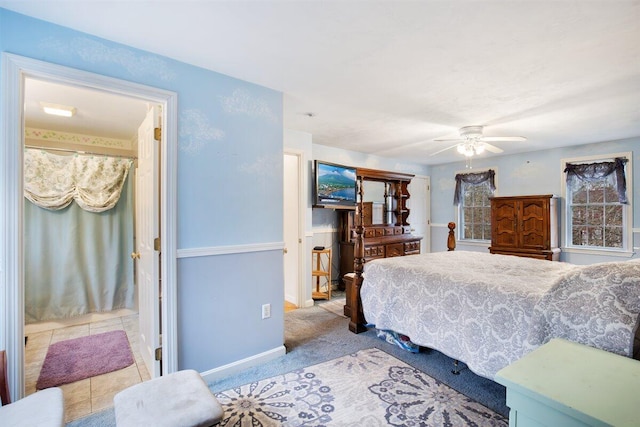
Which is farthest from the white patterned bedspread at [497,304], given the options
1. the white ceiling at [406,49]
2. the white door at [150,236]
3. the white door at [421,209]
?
the white door at [421,209]

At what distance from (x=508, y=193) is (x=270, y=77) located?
485 cm

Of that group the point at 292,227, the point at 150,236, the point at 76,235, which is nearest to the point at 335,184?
the point at 292,227

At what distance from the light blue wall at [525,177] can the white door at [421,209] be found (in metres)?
0.11

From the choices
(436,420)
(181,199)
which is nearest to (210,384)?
(181,199)

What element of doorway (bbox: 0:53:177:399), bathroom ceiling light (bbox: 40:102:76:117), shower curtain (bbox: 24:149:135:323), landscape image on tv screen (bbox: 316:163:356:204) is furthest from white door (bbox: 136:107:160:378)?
landscape image on tv screen (bbox: 316:163:356:204)

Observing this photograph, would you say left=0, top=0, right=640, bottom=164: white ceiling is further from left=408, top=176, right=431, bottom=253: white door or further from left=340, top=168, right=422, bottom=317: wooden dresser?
left=408, top=176, right=431, bottom=253: white door

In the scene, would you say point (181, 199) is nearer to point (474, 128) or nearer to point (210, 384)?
point (210, 384)

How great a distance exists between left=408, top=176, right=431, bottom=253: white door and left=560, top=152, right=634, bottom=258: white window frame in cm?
231

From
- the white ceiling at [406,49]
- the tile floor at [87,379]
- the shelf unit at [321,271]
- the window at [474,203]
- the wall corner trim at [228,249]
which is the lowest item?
the tile floor at [87,379]

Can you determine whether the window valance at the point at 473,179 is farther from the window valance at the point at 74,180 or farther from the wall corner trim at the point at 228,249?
the window valance at the point at 74,180

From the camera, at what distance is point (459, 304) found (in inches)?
88.0

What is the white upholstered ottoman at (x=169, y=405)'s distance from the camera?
1.19m

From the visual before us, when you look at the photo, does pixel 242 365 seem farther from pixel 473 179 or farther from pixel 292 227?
pixel 473 179

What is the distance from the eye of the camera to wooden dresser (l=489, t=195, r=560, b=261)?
4.43 metres
